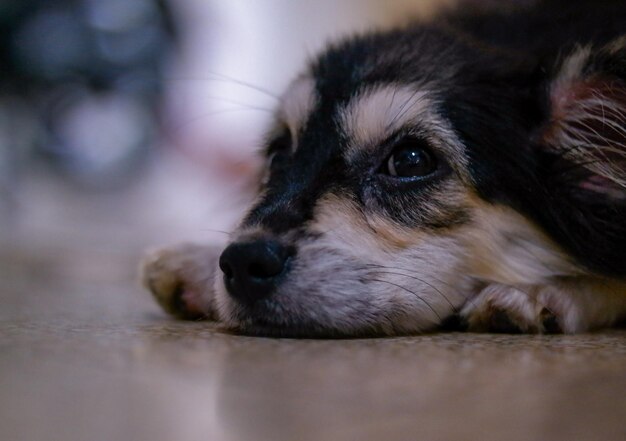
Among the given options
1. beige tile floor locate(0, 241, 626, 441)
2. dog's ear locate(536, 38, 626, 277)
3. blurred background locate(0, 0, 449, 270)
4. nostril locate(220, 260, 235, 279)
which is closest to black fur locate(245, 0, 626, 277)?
dog's ear locate(536, 38, 626, 277)

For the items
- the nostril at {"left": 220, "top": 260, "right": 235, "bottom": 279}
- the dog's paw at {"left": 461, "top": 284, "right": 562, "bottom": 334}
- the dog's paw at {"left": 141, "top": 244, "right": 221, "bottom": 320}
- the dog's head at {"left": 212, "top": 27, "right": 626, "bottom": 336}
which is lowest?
the dog's paw at {"left": 141, "top": 244, "right": 221, "bottom": 320}

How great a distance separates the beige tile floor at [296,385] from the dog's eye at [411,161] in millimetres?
412

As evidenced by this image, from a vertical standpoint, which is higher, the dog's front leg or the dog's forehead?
the dog's forehead

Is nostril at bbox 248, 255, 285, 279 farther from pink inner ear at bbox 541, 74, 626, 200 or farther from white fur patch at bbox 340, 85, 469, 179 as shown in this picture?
pink inner ear at bbox 541, 74, 626, 200

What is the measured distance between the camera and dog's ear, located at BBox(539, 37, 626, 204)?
5.77 feet

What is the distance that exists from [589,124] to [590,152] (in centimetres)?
8

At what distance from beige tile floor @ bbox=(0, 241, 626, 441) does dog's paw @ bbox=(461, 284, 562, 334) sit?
78 millimetres

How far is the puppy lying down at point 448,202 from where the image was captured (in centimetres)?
159

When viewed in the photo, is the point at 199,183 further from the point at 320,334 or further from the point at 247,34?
the point at 320,334

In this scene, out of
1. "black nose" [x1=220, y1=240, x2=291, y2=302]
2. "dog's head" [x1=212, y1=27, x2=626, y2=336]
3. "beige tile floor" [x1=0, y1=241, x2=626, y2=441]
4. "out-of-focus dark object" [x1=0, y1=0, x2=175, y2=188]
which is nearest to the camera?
"beige tile floor" [x1=0, y1=241, x2=626, y2=441]

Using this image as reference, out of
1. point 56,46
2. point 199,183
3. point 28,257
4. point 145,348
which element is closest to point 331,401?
point 145,348

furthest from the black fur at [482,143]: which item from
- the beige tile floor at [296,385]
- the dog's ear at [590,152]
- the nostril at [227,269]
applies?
the beige tile floor at [296,385]

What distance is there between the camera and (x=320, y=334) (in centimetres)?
154

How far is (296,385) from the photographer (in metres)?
1.05
